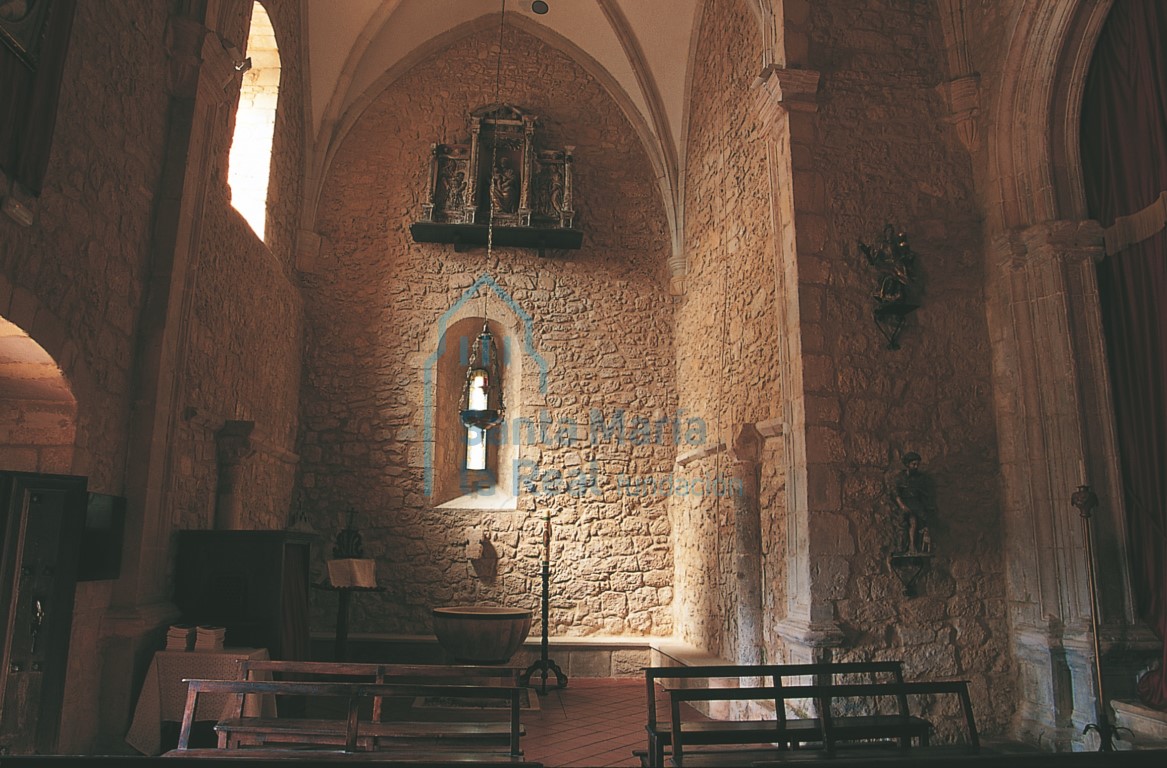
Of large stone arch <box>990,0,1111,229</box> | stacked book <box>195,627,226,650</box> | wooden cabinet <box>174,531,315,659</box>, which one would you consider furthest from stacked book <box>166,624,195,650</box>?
large stone arch <box>990,0,1111,229</box>

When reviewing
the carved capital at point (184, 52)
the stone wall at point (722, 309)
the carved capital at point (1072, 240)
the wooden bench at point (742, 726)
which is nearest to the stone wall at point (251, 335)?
the carved capital at point (184, 52)

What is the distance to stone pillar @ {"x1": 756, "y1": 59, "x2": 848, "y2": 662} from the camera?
5551 millimetres

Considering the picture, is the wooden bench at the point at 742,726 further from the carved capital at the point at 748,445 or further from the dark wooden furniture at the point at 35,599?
the dark wooden furniture at the point at 35,599

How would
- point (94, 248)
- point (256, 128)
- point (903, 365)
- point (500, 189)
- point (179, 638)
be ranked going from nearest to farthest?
point (94, 248) → point (179, 638) → point (903, 365) → point (256, 128) → point (500, 189)

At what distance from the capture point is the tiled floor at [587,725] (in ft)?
17.1

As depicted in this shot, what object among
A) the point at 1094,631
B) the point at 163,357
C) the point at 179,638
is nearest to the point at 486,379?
Answer: the point at 163,357

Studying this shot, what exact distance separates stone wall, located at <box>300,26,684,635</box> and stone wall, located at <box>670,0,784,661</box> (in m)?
0.61

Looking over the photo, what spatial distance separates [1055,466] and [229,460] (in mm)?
6187

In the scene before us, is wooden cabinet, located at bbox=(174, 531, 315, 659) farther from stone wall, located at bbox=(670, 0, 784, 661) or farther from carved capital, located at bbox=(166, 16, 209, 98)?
stone wall, located at bbox=(670, 0, 784, 661)

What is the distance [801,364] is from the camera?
5.78 m

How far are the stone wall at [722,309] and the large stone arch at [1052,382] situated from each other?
5.45 ft

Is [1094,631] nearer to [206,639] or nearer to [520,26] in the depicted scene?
[206,639]
